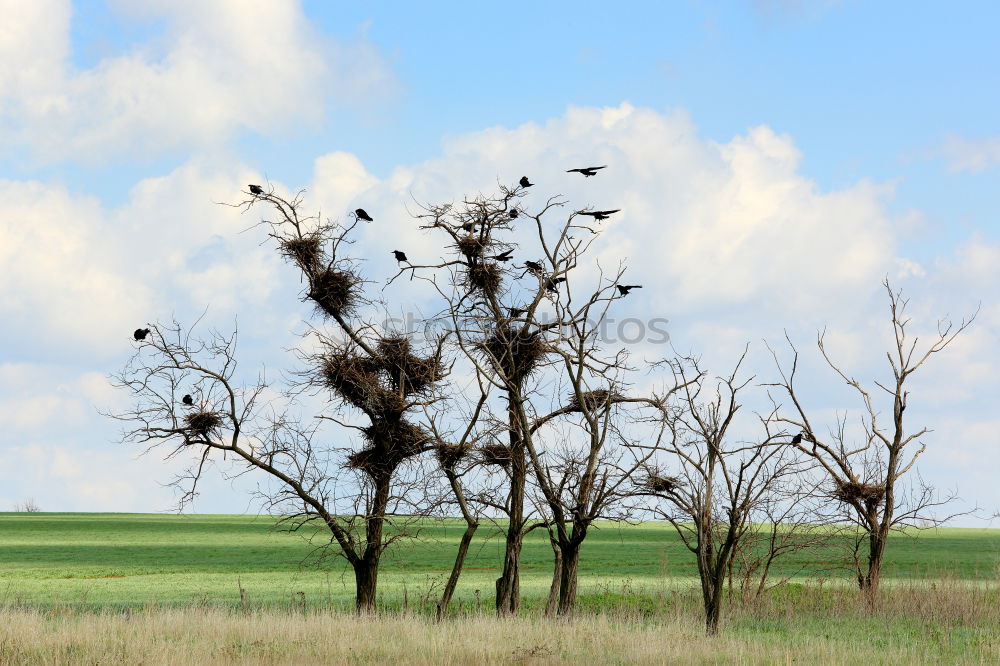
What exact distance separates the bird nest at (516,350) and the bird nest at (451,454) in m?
1.66

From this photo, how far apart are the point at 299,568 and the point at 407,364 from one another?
6013 millimetres

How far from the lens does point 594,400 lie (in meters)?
16.8

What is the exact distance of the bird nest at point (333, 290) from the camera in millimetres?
19000

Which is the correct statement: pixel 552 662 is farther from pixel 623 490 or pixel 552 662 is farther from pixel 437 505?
pixel 437 505

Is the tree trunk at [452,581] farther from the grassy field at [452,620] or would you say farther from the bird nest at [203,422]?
the bird nest at [203,422]

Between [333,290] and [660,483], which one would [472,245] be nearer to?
[333,290]

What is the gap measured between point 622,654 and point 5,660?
795 centimetres

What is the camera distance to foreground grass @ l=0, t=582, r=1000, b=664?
12789 millimetres

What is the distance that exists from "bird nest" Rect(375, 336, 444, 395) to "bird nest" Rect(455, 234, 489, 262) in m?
2.56

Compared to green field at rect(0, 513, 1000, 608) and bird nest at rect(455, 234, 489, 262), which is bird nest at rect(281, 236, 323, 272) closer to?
bird nest at rect(455, 234, 489, 262)

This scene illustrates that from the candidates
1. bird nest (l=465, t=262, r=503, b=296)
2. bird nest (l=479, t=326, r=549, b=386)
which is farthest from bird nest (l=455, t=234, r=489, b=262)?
bird nest (l=479, t=326, r=549, b=386)

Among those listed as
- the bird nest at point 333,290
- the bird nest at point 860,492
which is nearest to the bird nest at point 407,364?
the bird nest at point 333,290

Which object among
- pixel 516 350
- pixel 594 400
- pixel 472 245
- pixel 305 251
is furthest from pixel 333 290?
pixel 594 400

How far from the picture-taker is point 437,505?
18.4 meters
